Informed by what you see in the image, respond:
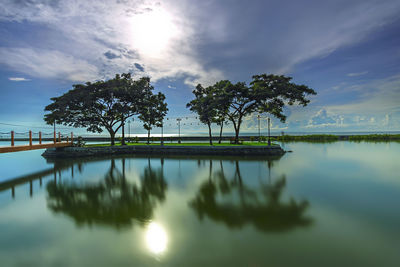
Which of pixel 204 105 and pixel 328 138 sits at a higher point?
pixel 204 105

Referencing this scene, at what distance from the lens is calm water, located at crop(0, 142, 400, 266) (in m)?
4.27

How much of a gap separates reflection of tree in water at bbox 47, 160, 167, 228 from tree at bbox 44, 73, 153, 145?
17.3 metres

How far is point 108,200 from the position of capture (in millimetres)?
8289

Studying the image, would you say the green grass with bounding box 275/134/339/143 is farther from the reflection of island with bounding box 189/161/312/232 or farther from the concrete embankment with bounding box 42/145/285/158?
the reflection of island with bounding box 189/161/312/232

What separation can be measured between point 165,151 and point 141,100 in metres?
9.23

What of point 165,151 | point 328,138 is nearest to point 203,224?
point 165,151

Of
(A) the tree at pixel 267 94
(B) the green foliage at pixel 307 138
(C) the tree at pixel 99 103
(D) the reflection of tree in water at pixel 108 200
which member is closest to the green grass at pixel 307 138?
(B) the green foliage at pixel 307 138

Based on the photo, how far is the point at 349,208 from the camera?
7.05m

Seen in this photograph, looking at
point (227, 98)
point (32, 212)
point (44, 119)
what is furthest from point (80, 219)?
point (44, 119)

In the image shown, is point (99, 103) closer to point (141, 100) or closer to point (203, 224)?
point (141, 100)

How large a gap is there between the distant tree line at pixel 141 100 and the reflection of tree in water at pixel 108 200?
17.5m

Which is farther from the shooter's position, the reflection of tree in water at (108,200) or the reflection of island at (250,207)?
the reflection of tree in water at (108,200)

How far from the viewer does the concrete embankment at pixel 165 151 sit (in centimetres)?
2275

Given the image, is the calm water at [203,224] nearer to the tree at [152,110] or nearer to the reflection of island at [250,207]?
the reflection of island at [250,207]
